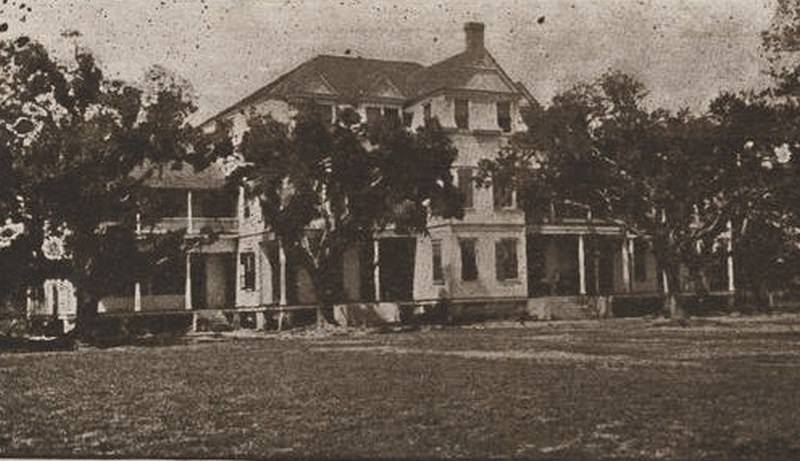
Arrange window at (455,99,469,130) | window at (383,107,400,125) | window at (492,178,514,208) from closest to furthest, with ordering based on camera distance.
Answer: window at (492,178,514,208), window at (455,99,469,130), window at (383,107,400,125)

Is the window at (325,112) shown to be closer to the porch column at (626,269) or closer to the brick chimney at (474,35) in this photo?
the brick chimney at (474,35)

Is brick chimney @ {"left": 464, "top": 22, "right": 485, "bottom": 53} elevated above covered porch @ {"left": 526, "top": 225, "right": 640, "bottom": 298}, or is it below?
above

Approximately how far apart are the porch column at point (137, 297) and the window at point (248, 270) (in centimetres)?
66

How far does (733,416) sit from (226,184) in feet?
12.4

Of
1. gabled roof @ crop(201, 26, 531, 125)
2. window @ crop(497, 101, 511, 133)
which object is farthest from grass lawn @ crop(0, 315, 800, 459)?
gabled roof @ crop(201, 26, 531, 125)

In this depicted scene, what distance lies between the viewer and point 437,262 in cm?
646

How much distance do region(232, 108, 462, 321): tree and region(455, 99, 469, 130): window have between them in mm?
154

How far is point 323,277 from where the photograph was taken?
7.71m

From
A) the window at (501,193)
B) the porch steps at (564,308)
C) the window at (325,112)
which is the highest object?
the window at (325,112)

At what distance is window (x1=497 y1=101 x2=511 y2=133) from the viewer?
6.04 metres

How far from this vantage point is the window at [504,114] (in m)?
6.04

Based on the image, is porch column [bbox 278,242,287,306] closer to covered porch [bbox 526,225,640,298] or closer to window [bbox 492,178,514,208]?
window [bbox 492,178,514,208]

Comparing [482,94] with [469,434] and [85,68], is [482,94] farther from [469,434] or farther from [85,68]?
[85,68]

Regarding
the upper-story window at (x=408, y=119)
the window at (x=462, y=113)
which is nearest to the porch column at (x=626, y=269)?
the window at (x=462, y=113)
